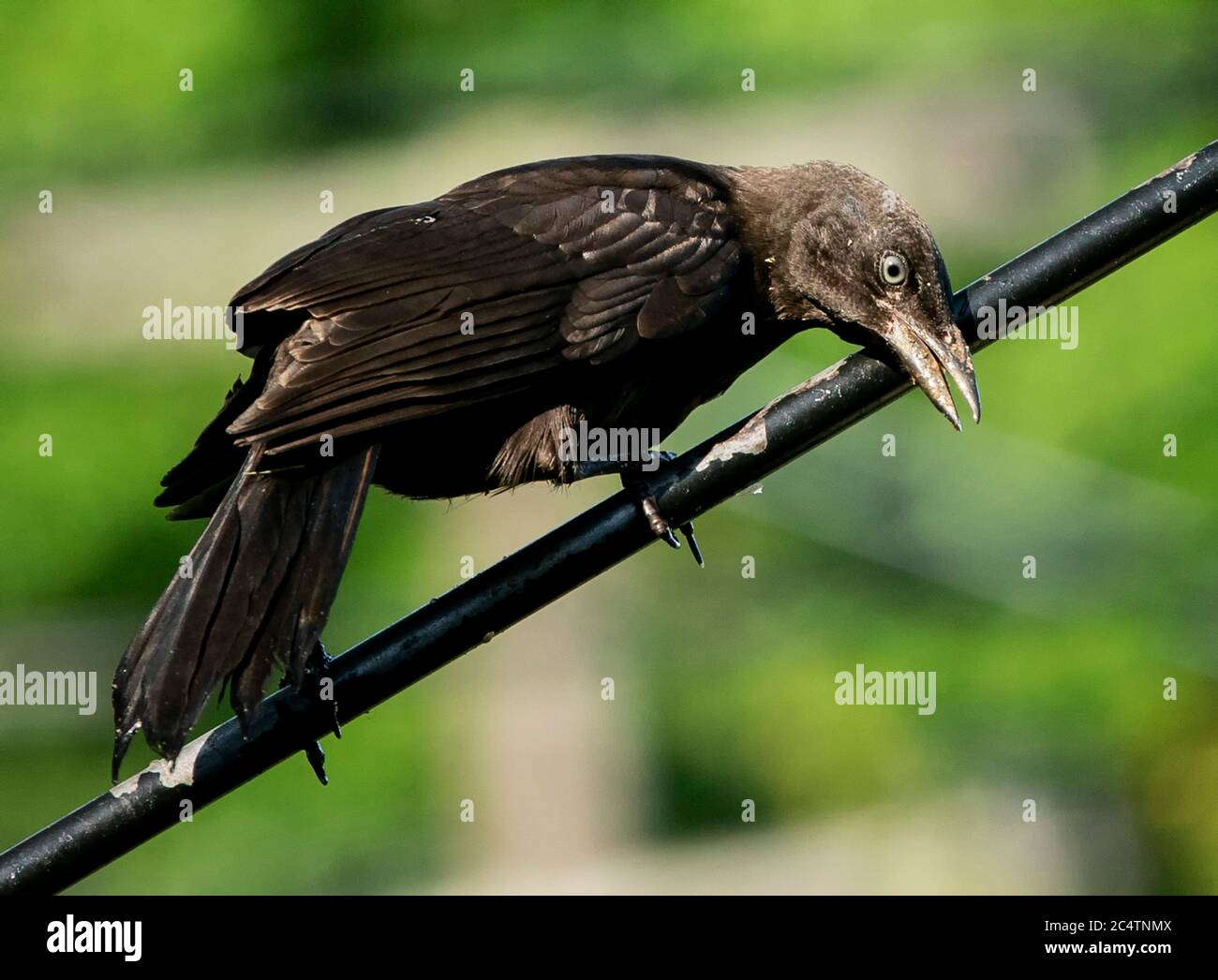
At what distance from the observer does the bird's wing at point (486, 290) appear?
4.50 metres

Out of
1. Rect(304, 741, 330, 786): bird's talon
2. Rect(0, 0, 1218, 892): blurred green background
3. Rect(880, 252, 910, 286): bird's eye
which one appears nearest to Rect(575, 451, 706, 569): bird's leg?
Rect(880, 252, 910, 286): bird's eye

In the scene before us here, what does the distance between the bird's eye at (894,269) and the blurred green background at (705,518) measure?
6562 mm

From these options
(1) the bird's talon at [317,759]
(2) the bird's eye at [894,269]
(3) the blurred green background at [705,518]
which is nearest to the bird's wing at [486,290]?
(2) the bird's eye at [894,269]

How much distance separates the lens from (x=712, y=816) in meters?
14.6

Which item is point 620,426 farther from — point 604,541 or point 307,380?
point 604,541

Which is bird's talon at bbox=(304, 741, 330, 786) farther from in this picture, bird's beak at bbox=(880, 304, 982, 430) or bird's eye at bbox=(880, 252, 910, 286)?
bird's eye at bbox=(880, 252, 910, 286)

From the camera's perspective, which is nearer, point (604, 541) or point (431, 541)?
point (604, 541)

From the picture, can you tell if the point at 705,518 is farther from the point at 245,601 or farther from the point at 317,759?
the point at 245,601

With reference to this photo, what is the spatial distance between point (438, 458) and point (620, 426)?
48cm

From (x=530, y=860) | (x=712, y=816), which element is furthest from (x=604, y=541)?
(x=712, y=816)

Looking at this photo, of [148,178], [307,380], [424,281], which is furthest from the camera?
[148,178]

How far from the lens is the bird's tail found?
13.5 ft

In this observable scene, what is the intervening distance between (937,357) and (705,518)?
436 inches
